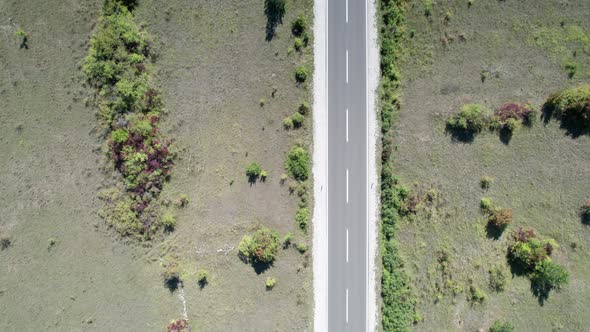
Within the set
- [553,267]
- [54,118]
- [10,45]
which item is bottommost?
[553,267]

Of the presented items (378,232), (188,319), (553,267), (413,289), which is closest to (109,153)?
(188,319)

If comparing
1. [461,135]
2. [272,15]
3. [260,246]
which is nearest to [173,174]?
[260,246]

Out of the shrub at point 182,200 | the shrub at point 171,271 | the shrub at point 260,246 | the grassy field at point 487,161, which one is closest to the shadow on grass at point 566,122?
the grassy field at point 487,161

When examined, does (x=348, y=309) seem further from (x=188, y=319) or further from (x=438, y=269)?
(x=188, y=319)

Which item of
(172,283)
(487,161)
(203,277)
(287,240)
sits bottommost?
(172,283)

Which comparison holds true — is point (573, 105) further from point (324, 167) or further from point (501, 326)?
point (324, 167)

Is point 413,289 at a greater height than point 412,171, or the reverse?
point 412,171

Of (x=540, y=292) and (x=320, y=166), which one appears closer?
(x=540, y=292)
